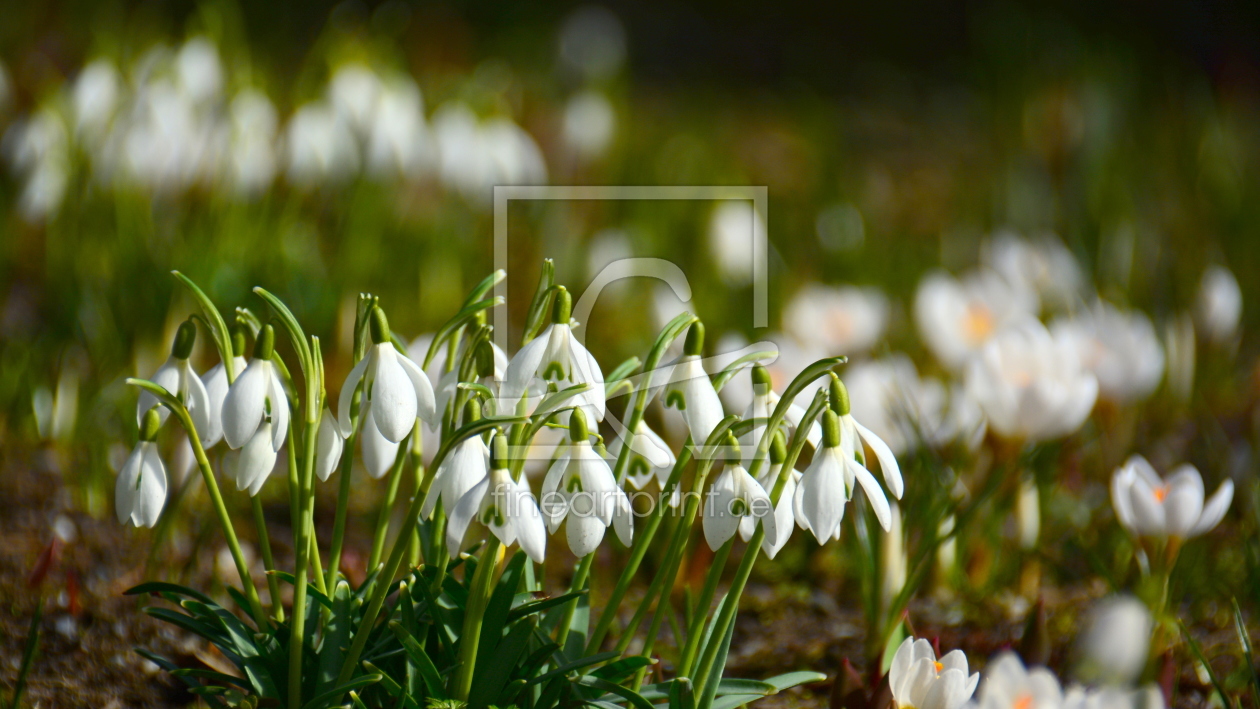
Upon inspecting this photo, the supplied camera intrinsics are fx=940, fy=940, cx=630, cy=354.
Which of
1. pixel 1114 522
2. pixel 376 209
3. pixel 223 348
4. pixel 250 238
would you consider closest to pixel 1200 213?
pixel 1114 522

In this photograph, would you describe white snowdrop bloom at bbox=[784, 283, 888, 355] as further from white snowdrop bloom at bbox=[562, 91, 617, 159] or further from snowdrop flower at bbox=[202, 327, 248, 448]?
snowdrop flower at bbox=[202, 327, 248, 448]

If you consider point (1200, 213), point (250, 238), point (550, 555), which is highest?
point (1200, 213)

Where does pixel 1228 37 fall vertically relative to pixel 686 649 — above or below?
above

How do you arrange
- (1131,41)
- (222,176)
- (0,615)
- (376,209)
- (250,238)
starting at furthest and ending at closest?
(1131,41), (376,209), (250,238), (222,176), (0,615)

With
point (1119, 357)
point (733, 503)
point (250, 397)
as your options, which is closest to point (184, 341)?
point (250, 397)

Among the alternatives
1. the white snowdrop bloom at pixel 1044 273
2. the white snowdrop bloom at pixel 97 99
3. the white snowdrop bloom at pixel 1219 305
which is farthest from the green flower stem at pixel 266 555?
the white snowdrop bloom at pixel 1219 305

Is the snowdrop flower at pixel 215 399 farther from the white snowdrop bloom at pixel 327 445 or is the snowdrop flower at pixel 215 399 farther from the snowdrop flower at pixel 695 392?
the snowdrop flower at pixel 695 392

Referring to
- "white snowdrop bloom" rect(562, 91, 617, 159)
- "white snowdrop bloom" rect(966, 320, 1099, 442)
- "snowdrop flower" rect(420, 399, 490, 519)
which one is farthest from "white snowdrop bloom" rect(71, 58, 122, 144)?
"white snowdrop bloom" rect(966, 320, 1099, 442)

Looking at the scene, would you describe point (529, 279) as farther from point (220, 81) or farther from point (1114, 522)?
point (1114, 522)

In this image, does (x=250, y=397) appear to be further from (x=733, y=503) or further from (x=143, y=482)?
(x=733, y=503)
